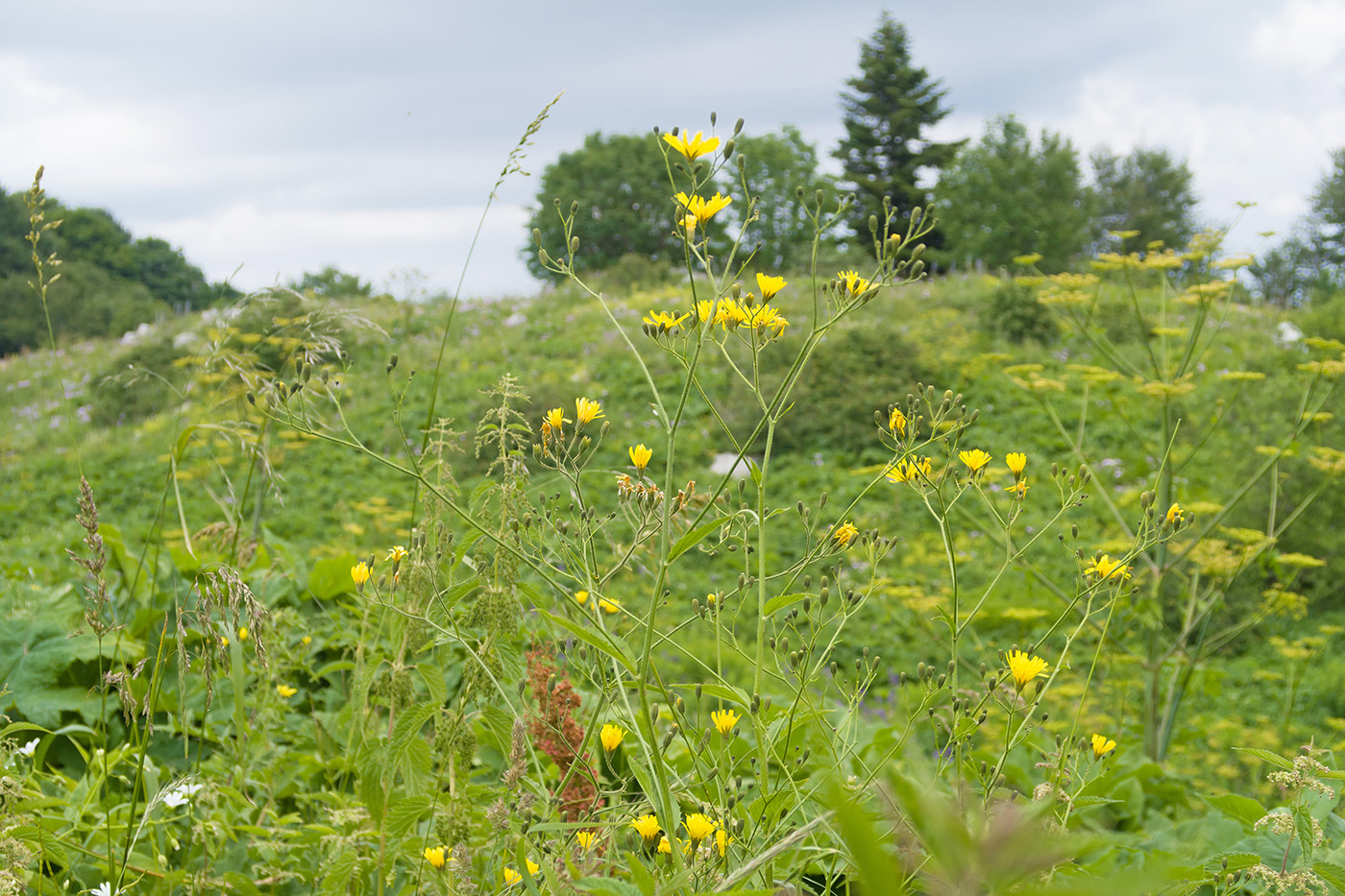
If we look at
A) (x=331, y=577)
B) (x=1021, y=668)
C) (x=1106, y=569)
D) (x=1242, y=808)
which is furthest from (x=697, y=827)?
(x=331, y=577)

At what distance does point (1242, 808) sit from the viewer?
5.49ft

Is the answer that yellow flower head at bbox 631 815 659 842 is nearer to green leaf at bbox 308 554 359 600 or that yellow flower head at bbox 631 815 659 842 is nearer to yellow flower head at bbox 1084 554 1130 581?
yellow flower head at bbox 1084 554 1130 581

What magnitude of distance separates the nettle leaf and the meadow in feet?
0.03

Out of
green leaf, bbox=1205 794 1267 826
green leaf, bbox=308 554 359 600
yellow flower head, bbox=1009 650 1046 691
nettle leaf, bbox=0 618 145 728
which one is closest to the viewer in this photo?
yellow flower head, bbox=1009 650 1046 691

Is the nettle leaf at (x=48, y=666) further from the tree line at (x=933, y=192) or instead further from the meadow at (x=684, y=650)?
the tree line at (x=933, y=192)

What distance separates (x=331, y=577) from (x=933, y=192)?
85.0ft

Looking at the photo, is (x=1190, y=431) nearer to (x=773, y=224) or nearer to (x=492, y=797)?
(x=492, y=797)

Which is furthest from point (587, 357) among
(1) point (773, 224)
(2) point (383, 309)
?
(1) point (773, 224)

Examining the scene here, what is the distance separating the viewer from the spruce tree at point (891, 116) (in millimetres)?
28656

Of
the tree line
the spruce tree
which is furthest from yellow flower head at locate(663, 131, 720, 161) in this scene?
the spruce tree

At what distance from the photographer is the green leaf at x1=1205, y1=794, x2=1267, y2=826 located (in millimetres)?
1660

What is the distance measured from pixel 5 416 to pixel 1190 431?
14276mm

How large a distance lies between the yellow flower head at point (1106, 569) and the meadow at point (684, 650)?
13 mm

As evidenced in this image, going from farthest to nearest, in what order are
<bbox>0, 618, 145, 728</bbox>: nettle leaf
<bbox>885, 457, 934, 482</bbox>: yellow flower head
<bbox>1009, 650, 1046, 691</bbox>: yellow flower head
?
1. <bbox>0, 618, 145, 728</bbox>: nettle leaf
2. <bbox>885, 457, 934, 482</bbox>: yellow flower head
3. <bbox>1009, 650, 1046, 691</bbox>: yellow flower head
